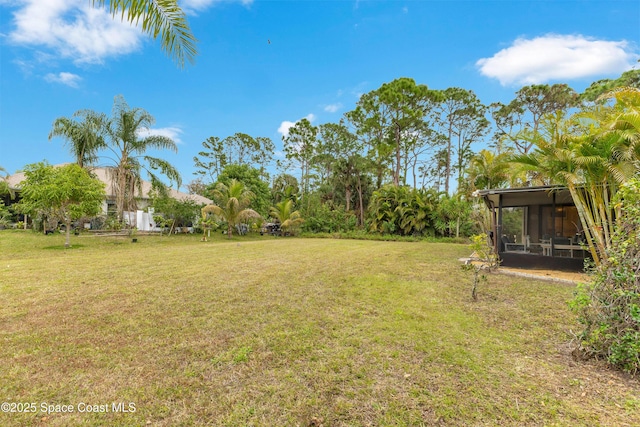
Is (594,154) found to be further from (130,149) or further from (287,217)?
(130,149)

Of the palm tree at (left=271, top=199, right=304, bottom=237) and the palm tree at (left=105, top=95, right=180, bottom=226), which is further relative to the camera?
the palm tree at (left=271, top=199, right=304, bottom=237)

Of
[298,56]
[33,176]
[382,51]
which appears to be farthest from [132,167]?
[382,51]

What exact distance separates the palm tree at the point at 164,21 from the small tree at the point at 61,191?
29.5 ft

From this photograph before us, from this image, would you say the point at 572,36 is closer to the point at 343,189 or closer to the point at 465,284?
the point at 465,284

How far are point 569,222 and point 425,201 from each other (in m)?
9.46

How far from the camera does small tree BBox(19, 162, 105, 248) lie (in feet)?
33.3

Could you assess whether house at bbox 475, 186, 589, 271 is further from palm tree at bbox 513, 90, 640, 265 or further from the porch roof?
palm tree at bbox 513, 90, 640, 265

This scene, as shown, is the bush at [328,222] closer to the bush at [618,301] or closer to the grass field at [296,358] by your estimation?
the grass field at [296,358]

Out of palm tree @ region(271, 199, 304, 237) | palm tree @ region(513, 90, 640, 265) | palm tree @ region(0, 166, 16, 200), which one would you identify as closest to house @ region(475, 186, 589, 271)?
palm tree @ region(513, 90, 640, 265)

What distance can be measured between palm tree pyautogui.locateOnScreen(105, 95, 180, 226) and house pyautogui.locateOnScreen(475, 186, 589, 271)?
625 inches

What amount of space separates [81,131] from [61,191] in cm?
621

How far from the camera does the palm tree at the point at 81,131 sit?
14.4 m

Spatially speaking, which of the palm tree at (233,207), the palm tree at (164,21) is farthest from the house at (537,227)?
the palm tree at (233,207)

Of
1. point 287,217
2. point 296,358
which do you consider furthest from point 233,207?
point 296,358
